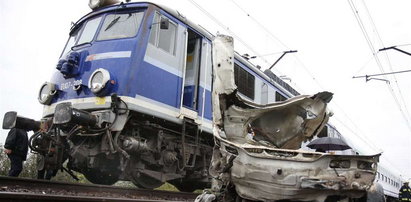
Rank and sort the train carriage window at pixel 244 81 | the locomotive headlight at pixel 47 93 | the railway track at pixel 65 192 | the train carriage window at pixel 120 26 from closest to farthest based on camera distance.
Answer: the railway track at pixel 65 192 < the train carriage window at pixel 120 26 < the locomotive headlight at pixel 47 93 < the train carriage window at pixel 244 81

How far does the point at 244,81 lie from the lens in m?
9.26

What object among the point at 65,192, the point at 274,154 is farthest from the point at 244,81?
the point at 65,192

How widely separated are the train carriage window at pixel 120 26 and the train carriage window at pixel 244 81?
105 inches

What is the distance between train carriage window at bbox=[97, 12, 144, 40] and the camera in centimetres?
718

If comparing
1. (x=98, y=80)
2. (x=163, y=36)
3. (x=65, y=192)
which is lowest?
(x=65, y=192)

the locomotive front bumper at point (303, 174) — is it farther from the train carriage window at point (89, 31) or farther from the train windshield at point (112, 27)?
the train carriage window at point (89, 31)

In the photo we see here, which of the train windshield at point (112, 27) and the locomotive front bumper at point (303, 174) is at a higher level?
the train windshield at point (112, 27)

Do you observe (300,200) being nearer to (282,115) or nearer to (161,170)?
(282,115)

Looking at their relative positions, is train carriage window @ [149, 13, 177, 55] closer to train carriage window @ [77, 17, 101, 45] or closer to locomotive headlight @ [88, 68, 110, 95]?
locomotive headlight @ [88, 68, 110, 95]

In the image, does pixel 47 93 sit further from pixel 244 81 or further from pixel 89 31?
pixel 244 81

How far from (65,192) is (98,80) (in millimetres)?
2096

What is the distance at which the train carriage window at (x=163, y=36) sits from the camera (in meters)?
7.21

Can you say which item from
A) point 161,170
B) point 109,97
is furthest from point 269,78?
point 109,97

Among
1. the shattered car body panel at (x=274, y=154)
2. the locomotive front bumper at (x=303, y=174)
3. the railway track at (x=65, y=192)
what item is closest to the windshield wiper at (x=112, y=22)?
the shattered car body panel at (x=274, y=154)
